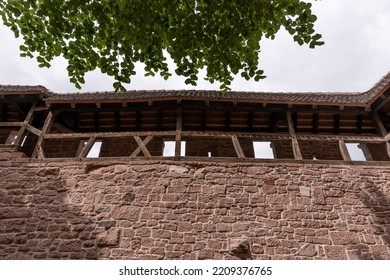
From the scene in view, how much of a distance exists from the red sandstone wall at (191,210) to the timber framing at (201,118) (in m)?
0.91

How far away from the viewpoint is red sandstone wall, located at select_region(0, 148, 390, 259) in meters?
5.64

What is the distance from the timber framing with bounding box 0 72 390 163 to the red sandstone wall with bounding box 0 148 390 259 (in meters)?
0.91

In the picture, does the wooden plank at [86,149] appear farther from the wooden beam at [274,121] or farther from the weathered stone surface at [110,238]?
the wooden beam at [274,121]

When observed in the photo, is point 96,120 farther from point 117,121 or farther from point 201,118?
point 201,118

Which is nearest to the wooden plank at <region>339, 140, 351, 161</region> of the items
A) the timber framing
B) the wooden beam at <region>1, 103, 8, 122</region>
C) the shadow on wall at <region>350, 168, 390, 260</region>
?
the timber framing

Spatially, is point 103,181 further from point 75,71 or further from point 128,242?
point 75,71

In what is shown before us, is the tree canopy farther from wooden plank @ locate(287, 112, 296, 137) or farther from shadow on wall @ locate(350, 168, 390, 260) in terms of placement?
shadow on wall @ locate(350, 168, 390, 260)

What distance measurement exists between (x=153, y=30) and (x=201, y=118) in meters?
3.89

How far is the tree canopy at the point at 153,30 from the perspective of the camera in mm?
4238

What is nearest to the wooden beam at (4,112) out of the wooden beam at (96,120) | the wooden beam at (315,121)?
the wooden beam at (96,120)

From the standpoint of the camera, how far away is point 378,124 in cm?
764

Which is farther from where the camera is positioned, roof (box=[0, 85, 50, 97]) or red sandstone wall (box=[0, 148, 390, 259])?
roof (box=[0, 85, 50, 97])

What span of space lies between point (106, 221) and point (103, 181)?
1001 millimetres

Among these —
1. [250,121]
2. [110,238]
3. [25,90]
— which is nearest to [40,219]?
[110,238]
